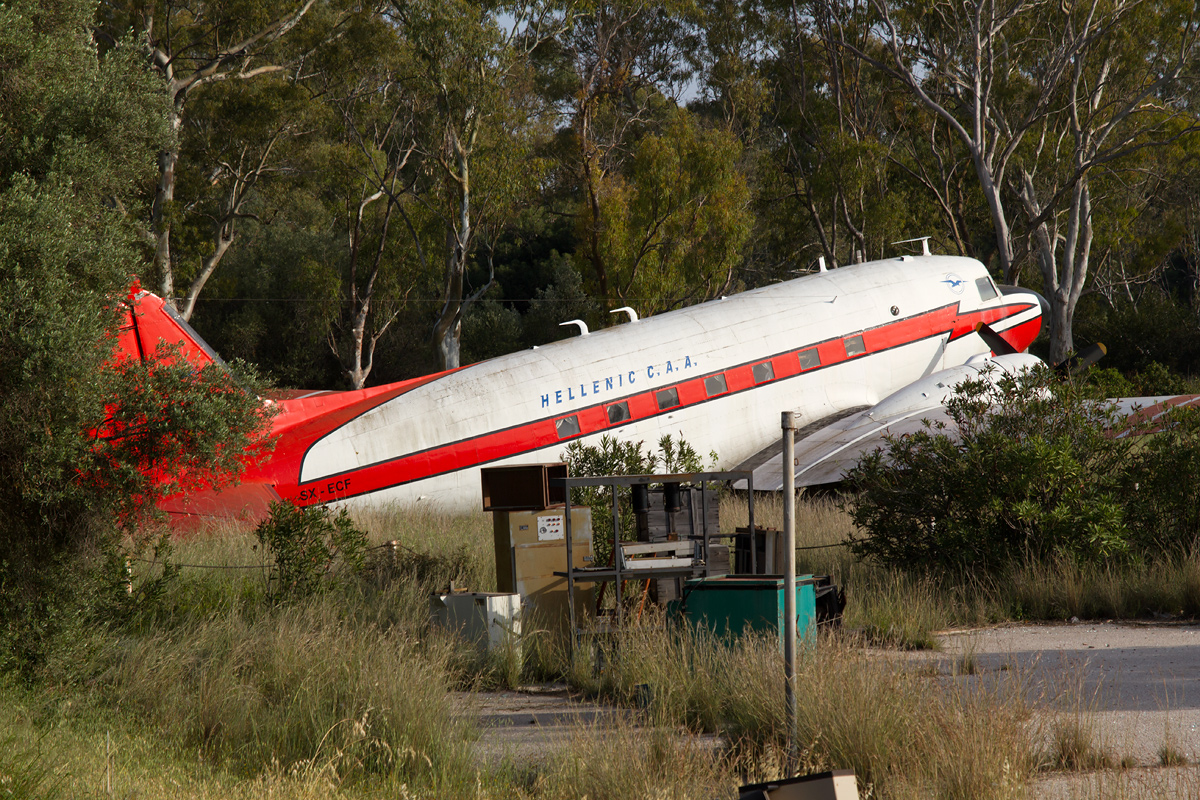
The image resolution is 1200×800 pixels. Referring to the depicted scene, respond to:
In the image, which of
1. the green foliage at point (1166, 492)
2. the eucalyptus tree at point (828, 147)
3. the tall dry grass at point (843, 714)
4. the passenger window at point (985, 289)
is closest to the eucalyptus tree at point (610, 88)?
the eucalyptus tree at point (828, 147)

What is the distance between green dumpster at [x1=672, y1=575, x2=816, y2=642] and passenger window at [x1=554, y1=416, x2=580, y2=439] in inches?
337

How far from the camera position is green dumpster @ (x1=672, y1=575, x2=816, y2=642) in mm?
8508

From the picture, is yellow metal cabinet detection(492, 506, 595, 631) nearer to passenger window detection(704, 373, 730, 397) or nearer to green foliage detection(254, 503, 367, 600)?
green foliage detection(254, 503, 367, 600)

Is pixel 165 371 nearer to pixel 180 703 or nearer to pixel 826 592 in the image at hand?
pixel 180 703

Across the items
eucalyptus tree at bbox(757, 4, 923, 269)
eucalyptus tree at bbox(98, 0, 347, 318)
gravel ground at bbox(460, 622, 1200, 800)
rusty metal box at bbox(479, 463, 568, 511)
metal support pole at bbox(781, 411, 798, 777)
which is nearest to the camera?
metal support pole at bbox(781, 411, 798, 777)

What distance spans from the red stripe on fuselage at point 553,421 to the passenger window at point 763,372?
3.0 inches

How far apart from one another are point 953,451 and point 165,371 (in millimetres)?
9256

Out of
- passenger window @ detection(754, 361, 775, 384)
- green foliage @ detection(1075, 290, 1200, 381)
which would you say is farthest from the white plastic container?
green foliage @ detection(1075, 290, 1200, 381)

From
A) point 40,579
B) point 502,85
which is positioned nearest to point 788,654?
point 40,579

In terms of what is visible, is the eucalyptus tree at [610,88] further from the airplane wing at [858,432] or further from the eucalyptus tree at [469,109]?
the airplane wing at [858,432]

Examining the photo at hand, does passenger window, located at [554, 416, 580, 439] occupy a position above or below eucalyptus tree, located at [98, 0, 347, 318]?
below

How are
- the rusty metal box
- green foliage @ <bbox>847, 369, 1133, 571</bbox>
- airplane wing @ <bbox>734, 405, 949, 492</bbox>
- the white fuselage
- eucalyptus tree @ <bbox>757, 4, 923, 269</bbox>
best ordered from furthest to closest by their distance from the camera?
eucalyptus tree @ <bbox>757, 4, 923, 269</bbox> → airplane wing @ <bbox>734, 405, 949, 492</bbox> → the white fuselage → green foliage @ <bbox>847, 369, 1133, 571</bbox> → the rusty metal box

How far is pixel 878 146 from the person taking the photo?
40.5 meters

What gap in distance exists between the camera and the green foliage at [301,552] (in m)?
11.0
